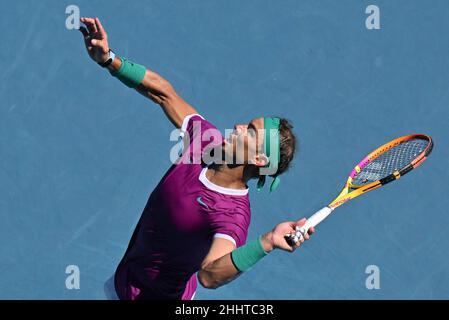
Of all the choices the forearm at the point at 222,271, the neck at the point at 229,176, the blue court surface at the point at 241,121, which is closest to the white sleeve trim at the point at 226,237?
the forearm at the point at 222,271

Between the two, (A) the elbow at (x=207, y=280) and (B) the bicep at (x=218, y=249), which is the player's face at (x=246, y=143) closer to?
(B) the bicep at (x=218, y=249)

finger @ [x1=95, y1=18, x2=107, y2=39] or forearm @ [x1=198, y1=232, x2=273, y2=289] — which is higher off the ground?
finger @ [x1=95, y1=18, x2=107, y2=39]

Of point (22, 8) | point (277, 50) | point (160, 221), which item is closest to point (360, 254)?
point (277, 50)

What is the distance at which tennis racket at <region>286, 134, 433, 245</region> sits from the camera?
627cm

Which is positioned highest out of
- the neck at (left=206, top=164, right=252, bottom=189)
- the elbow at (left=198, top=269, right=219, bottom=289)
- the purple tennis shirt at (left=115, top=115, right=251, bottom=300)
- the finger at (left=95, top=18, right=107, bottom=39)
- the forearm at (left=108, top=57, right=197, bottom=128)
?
the finger at (left=95, top=18, right=107, bottom=39)

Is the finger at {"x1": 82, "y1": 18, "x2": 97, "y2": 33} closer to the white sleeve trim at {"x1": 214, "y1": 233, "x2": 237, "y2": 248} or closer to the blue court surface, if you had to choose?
the white sleeve trim at {"x1": 214, "y1": 233, "x2": 237, "y2": 248}

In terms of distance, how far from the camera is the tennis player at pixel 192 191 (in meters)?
5.75

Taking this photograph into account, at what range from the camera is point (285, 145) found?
19.5 feet

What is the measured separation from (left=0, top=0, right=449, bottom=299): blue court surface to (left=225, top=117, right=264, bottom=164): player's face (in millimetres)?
2393

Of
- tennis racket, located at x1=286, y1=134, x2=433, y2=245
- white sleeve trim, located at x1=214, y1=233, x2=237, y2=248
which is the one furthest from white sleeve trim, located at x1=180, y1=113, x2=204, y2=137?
tennis racket, located at x1=286, y1=134, x2=433, y2=245

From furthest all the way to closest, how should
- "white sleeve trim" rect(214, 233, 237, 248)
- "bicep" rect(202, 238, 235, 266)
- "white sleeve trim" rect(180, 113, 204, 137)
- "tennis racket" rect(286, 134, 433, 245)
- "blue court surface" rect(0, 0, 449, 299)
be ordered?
"blue court surface" rect(0, 0, 449, 299) → "tennis racket" rect(286, 134, 433, 245) → "white sleeve trim" rect(180, 113, 204, 137) → "white sleeve trim" rect(214, 233, 237, 248) → "bicep" rect(202, 238, 235, 266)

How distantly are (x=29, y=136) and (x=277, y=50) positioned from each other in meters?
2.37

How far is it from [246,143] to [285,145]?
30 centimetres

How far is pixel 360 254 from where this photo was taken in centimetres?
812
